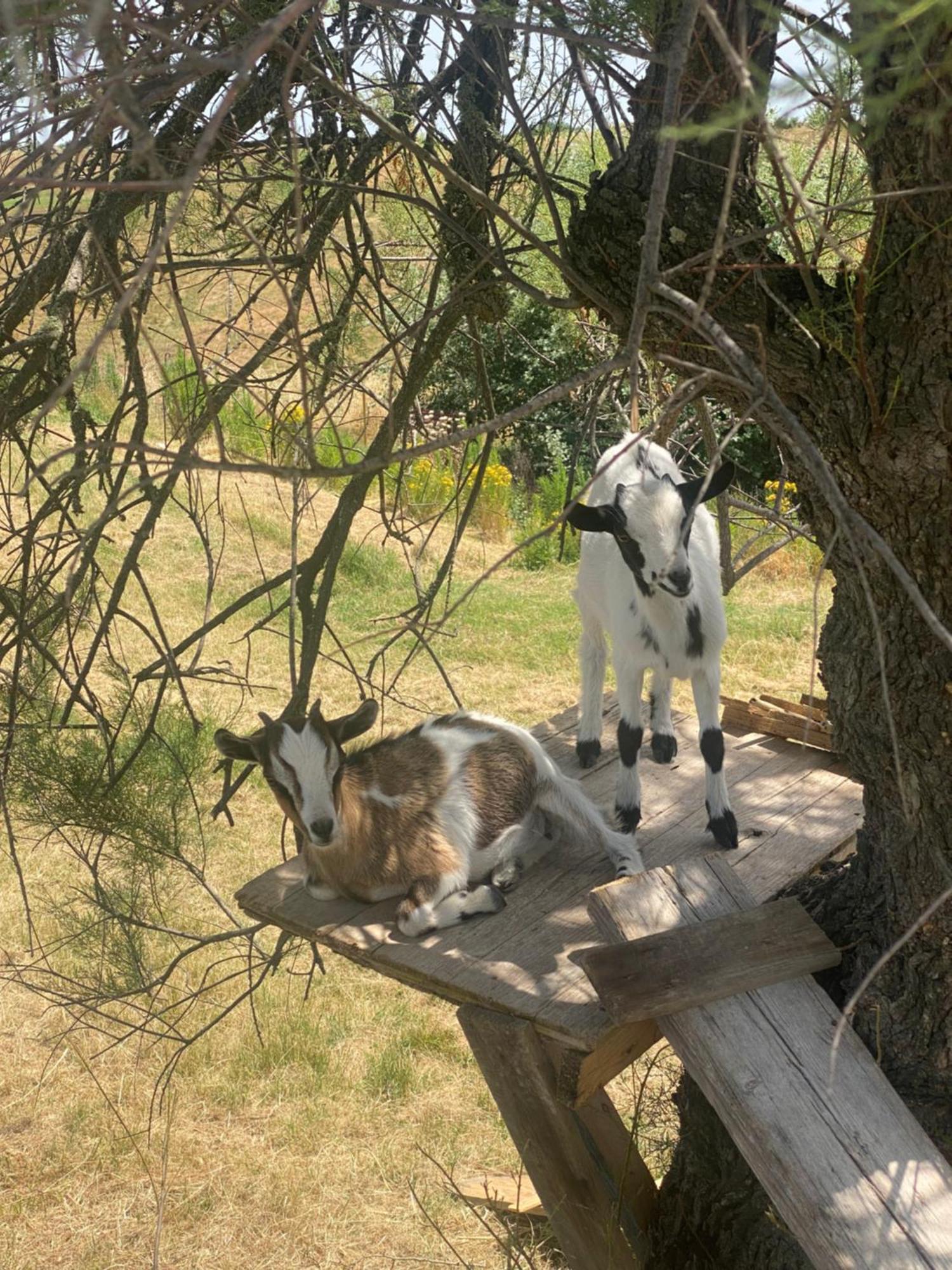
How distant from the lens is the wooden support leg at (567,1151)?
3.06m

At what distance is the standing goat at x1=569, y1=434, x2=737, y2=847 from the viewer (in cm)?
307

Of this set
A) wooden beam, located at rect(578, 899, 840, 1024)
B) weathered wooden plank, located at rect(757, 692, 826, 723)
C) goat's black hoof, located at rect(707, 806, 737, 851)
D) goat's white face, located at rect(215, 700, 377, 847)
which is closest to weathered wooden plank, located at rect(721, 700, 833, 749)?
weathered wooden plank, located at rect(757, 692, 826, 723)

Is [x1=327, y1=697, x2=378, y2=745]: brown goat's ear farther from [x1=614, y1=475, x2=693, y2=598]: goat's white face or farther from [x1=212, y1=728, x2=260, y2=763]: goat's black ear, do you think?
[x1=614, y1=475, x2=693, y2=598]: goat's white face

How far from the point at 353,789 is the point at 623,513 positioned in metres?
1.17

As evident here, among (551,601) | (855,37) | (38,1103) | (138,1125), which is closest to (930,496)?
(855,37)

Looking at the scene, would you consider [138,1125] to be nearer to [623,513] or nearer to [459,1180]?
[459,1180]

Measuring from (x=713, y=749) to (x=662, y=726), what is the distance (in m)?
0.80

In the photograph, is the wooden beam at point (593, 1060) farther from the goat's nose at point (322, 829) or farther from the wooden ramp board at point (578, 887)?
the goat's nose at point (322, 829)

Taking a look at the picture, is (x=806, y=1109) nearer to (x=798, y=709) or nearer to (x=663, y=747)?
(x=663, y=747)

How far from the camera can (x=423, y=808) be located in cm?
375

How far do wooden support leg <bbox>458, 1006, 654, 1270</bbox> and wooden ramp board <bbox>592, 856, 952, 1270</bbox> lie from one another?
0.35m

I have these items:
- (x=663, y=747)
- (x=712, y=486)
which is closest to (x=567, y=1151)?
(x=663, y=747)

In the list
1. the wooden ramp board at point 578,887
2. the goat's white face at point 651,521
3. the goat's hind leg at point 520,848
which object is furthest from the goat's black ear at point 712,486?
the goat's hind leg at point 520,848

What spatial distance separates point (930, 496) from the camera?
251 centimetres
